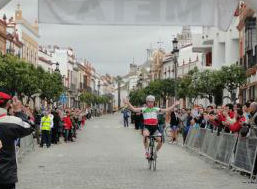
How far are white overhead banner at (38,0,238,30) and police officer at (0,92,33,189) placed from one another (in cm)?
146

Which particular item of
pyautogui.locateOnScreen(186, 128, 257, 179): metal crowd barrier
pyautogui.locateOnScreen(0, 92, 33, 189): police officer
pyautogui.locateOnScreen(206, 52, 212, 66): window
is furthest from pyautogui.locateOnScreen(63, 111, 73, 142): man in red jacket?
pyautogui.locateOnScreen(206, 52, 212, 66): window

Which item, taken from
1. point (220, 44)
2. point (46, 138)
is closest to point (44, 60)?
point (220, 44)

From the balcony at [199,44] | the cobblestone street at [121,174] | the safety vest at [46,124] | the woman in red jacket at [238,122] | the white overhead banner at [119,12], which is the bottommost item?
the cobblestone street at [121,174]

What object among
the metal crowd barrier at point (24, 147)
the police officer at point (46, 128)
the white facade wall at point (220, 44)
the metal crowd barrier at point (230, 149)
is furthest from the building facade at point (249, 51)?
the metal crowd barrier at point (24, 147)

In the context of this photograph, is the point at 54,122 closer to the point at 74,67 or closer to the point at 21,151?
the point at 21,151

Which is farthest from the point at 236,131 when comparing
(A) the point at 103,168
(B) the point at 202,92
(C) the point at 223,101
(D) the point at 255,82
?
(C) the point at 223,101

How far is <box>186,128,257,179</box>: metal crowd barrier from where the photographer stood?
15172 mm

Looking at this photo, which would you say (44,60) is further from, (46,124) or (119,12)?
(119,12)

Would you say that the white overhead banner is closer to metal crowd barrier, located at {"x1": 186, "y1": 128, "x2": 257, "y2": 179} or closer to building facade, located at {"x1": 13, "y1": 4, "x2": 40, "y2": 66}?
metal crowd barrier, located at {"x1": 186, "y1": 128, "x2": 257, "y2": 179}

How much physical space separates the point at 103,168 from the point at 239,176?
358cm

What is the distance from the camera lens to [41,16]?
28.9 ft

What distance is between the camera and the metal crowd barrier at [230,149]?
1517 centimetres

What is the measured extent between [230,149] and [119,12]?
926 centimetres

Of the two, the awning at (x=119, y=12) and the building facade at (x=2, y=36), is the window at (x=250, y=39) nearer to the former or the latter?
the building facade at (x=2, y=36)
